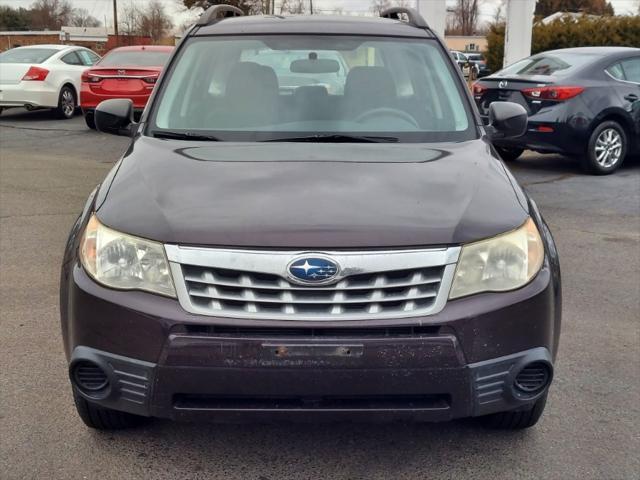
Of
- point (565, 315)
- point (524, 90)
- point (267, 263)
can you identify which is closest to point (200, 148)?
point (267, 263)

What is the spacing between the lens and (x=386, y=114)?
12.4ft

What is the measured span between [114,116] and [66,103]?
476 inches

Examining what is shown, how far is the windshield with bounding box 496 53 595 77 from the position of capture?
31.6ft

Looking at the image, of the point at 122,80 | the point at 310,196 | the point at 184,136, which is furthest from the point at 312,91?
the point at 122,80

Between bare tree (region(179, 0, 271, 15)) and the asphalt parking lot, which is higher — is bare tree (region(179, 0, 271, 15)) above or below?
above

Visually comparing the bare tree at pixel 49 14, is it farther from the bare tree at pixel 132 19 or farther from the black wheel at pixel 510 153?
the black wheel at pixel 510 153

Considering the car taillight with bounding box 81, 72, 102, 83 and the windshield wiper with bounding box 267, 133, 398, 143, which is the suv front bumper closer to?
the windshield wiper with bounding box 267, 133, 398, 143

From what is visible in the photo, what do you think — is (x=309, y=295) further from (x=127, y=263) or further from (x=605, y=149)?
(x=605, y=149)

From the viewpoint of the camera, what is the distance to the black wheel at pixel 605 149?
941 centimetres

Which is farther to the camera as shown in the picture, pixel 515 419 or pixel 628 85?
pixel 628 85

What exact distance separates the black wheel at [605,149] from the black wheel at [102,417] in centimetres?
766

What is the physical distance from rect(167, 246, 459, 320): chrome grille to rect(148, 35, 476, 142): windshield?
1149mm

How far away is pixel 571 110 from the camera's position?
361 inches

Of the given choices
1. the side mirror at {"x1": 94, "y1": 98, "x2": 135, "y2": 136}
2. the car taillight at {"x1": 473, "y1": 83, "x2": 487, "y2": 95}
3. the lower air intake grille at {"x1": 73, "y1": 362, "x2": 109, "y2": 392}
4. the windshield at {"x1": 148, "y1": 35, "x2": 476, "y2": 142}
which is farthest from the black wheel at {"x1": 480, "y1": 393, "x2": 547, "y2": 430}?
the car taillight at {"x1": 473, "y1": 83, "x2": 487, "y2": 95}
